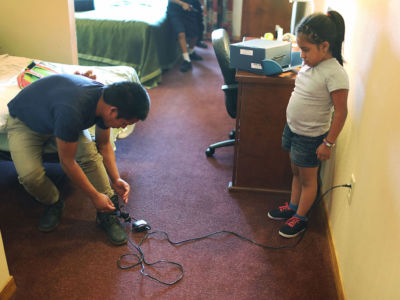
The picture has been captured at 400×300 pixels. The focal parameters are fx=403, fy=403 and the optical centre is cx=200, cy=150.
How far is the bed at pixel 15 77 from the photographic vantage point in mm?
1995

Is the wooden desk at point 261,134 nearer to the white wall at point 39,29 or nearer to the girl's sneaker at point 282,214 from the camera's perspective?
the girl's sneaker at point 282,214

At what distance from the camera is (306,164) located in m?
1.81

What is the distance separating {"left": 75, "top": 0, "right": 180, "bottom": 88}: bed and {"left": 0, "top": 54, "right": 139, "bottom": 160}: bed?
4.05 ft

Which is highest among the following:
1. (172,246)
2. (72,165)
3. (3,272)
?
(72,165)

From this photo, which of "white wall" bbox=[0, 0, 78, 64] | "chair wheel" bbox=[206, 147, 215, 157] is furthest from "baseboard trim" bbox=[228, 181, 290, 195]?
"white wall" bbox=[0, 0, 78, 64]

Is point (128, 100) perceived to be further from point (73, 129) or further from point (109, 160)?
point (109, 160)

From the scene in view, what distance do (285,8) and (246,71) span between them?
2.71m

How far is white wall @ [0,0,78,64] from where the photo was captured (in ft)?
9.03

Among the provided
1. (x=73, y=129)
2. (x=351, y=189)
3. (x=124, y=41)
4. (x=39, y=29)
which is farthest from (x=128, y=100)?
(x=124, y=41)

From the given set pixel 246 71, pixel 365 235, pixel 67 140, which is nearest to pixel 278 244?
pixel 365 235

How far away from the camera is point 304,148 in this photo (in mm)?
1781

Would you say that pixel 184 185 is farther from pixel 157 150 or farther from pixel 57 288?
pixel 57 288

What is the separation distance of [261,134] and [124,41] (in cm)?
226

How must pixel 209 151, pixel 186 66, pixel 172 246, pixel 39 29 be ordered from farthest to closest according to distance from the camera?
pixel 186 66
pixel 39 29
pixel 209 151
pixel 172 246
